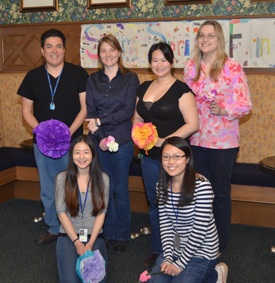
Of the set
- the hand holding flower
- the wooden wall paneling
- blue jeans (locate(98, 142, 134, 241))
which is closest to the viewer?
the hand holding flower

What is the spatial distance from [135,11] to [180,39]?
1.99 feet

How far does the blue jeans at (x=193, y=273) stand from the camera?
2.29 m

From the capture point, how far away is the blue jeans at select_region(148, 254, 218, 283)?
7.52ft

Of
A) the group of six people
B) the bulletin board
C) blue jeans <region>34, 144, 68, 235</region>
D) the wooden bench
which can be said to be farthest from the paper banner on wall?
blue jeans <region>34, 144, 68, 235</region>

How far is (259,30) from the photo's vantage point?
3.90 m

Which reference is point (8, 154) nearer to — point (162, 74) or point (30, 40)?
point (30, 40)

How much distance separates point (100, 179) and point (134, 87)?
0.76 meters

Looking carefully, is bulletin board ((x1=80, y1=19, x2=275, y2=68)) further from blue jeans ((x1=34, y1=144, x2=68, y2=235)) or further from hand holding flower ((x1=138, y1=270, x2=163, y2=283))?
hand holding flower ((x1=138, y1=270, x2=163, y2=283))

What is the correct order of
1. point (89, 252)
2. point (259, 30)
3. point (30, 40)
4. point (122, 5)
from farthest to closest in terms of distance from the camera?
point (30, 40) → point (122, 5) → point (259, 30) → point (89, 252)

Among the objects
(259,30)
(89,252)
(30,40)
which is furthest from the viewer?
(30,40)

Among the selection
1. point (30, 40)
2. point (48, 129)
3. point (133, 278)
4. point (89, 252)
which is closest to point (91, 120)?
point (48, 129)

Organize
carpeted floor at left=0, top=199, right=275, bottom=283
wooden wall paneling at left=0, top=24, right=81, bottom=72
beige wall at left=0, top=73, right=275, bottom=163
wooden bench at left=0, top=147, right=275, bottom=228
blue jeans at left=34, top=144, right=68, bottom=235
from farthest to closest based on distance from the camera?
wooden wall paneling at left=0, top=24, right=81, bottom=72
beige wall at left=0, top=73, right=275, bottom=163
wooden bench at left=0, top=147, right=275, bottom=228
blue jeans at left=34, top=144, right=68, bottom=235
carpeted floor at left=0, top=199, right=275, bottom=283

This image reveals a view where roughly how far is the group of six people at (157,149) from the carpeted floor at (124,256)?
18 centimetres

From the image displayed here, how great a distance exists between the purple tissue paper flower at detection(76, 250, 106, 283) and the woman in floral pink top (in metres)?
0.98
